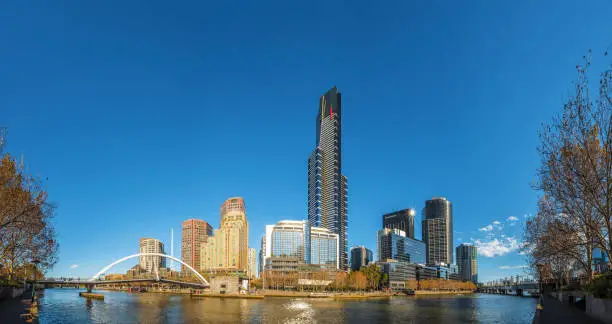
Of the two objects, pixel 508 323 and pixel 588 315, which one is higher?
pixel 588 315

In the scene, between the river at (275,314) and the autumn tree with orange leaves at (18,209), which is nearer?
the autumn tree with orange leaves at (18,209)

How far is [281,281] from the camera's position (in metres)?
180

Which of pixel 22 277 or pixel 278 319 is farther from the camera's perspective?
pixel 22 277

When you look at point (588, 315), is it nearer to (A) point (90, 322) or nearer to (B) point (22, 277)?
(A) point (90, 322)

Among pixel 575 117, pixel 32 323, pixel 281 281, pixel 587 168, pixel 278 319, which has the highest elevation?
pixel 575 117

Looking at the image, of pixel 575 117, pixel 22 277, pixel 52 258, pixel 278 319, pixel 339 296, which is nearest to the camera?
pixel 575 117

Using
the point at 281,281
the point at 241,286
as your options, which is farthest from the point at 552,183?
the point at 281,281

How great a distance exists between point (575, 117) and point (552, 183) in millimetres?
6921

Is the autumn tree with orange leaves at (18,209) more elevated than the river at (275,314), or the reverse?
the autumn tree with orange leaves at (18,209)

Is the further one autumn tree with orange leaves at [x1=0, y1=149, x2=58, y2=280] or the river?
the river

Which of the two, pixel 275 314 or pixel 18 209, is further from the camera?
pixel 275 314

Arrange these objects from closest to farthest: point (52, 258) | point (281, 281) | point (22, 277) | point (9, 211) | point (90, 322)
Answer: point (9, 211) → point (90, 322) → point (52, 258) → point (22, 277) → point (281, 281)

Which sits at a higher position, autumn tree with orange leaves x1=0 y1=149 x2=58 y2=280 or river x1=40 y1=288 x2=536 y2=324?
autumn tree with orange leaves x1=0 y1=149 x2=58 y2=280

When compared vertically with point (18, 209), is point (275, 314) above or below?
below
